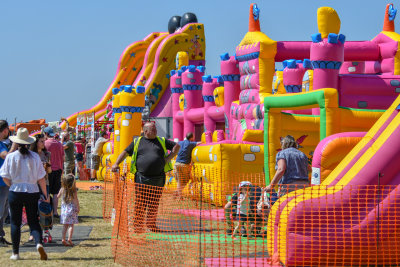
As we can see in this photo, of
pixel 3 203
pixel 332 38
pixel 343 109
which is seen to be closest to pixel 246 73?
pixel 332 38

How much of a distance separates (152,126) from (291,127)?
314 cm

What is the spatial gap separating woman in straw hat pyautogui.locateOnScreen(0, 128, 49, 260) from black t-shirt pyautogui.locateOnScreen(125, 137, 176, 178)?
1564mm

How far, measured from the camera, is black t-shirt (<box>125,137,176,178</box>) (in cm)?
772

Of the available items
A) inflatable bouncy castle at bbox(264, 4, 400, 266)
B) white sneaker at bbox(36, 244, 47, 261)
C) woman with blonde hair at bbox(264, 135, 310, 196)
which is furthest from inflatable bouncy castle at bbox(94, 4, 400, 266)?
white sneaker at bbox(36, 244, 47, 261)

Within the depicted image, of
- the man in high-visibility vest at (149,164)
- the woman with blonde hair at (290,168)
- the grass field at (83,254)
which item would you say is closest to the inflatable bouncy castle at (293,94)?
the woman with blonde hair at (290,168)

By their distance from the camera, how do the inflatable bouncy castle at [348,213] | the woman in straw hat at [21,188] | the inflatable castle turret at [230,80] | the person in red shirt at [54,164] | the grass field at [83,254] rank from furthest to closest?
the inflatable castle turret at [230,80] → the person in red shirt at [54,164] → the woman in straw hat at [21,188] → the grass field at [83,254] → the inflatable bouncy castle at [348,213]

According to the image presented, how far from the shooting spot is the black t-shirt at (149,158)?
772 centimetres

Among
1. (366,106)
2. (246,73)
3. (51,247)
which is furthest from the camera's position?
(246,73)

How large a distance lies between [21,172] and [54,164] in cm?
299

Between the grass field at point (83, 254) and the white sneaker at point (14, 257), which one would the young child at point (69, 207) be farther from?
the white sneaker at point (14, 257)

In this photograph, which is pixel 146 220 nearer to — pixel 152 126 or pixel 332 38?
pixel 152 126

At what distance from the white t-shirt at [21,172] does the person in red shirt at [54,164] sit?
2678mm

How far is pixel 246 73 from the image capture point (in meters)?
13.3

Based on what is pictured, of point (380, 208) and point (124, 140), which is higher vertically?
point (124, 140)
